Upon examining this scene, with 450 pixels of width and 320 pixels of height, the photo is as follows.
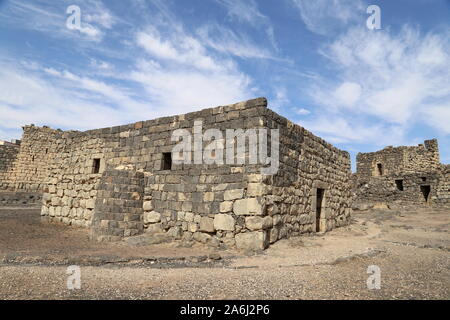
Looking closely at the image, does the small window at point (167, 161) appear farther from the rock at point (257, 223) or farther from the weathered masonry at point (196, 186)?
the rock at point (257, 223)

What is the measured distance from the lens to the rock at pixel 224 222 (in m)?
6.79

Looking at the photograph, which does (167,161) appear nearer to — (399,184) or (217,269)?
(217,269)

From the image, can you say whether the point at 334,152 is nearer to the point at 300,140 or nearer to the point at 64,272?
the point at 300,140

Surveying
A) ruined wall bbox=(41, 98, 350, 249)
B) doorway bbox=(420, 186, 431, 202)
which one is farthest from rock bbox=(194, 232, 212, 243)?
doorway bbox=(420, 186, 431, 202)

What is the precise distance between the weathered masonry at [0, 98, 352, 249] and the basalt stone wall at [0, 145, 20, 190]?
13.9 metres

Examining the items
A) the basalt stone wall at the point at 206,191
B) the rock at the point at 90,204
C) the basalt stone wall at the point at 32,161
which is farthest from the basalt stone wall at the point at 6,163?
the basalt stone wall at the point at 206,191

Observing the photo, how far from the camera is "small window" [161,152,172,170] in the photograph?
8659mm

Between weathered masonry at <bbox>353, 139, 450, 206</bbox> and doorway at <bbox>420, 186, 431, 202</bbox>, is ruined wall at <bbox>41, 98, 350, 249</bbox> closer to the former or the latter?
weathered masonry at <bbox>353, 139, 450, 206</bbox>

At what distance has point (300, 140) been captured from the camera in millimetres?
8445

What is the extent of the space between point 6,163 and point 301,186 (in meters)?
22.8

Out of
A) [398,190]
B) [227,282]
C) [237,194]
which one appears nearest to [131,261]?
[227,282]

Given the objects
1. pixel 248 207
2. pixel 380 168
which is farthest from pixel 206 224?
pixel 380 168

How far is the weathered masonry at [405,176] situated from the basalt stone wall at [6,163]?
25771 millimetres

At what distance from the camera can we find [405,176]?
1992cm
